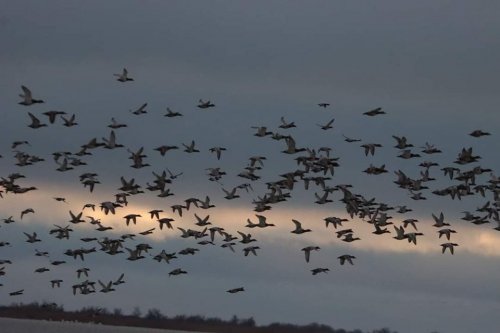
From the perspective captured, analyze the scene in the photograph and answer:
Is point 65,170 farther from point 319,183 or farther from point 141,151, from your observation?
point 319,183

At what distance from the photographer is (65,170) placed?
8369 cm

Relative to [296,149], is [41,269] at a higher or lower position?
lower

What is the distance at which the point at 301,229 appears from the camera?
8925 centimetres

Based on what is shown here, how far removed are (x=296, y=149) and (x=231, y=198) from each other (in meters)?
6.52

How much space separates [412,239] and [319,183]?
22.5 feet

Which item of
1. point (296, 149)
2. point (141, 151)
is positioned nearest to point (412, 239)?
point (296, 149)

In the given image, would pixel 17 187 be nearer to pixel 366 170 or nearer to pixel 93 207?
pixel 93 207

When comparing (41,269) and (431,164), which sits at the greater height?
(431,164)

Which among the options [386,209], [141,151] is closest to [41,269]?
[141,151]

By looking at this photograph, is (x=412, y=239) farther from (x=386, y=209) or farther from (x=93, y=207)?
(x=93, y=207)

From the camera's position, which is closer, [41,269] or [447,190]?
[447,190]

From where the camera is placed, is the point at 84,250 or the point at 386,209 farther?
the point at 84,250

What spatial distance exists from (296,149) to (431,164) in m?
9.13

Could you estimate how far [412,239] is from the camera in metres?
86.2
